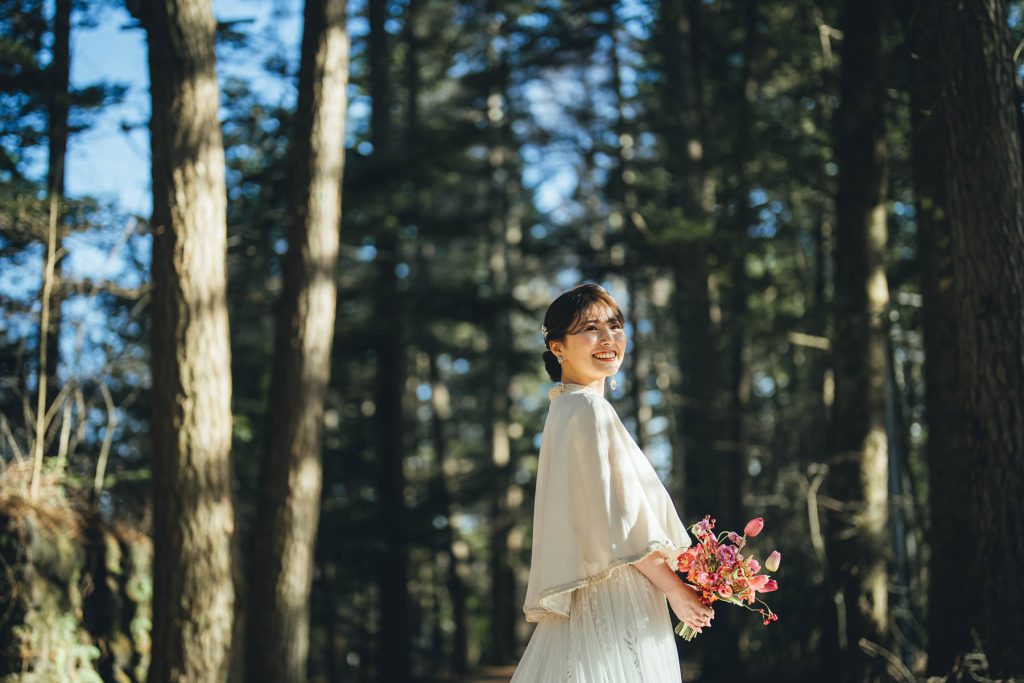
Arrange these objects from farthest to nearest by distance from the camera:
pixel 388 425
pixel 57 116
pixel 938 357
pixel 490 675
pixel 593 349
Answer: pixel 388 425 < pixel 490 675 < pixel 57 116 < pixel 938 357 < pixel 593 349

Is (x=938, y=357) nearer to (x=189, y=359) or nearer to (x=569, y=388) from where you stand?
(x=569, y=388)

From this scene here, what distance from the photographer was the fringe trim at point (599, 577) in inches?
127

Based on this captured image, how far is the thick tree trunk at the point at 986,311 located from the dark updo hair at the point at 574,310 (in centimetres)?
348

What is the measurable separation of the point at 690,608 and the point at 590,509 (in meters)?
0.49

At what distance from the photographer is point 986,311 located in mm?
5977

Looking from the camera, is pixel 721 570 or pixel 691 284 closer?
pixel 721 570

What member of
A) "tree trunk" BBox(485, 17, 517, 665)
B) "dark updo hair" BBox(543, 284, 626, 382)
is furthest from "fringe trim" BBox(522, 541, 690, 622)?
Result: "tree trunk" BBox(485, 17, 517, 665)

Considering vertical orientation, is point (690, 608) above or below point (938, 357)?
below

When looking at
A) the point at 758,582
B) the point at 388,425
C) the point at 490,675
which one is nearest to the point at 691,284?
the point at 388,425

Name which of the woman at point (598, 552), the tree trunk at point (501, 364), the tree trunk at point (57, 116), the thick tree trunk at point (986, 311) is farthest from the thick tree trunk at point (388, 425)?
the woman at point (598, 552)

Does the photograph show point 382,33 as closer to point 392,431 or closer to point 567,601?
point 392,431

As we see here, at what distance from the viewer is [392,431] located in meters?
16.1

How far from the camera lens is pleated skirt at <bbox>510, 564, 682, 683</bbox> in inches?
130

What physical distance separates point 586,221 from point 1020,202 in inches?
500
